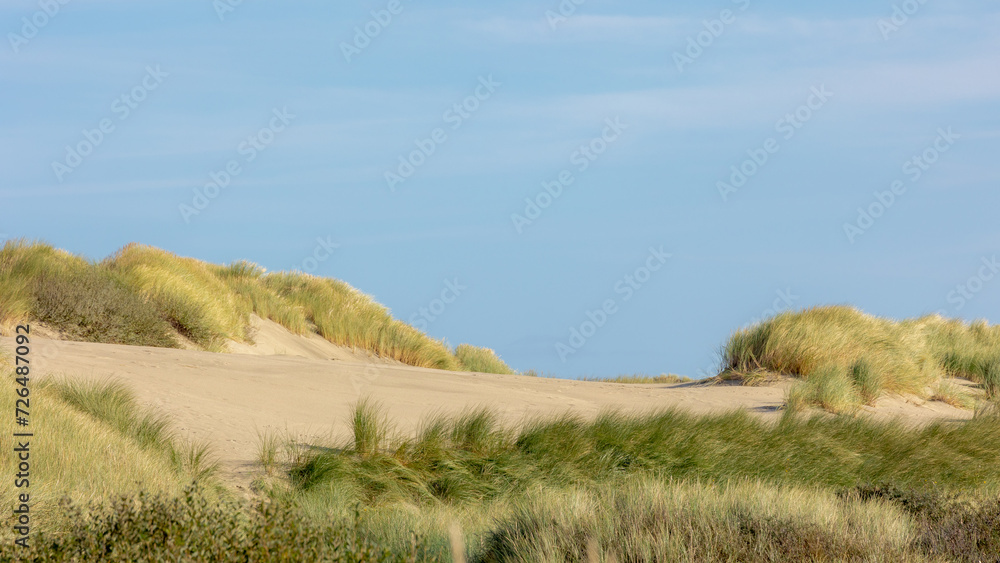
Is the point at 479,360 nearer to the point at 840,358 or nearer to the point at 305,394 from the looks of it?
the point at 840,358

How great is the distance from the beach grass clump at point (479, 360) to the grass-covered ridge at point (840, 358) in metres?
8.79

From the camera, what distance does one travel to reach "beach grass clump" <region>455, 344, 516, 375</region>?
21.7m

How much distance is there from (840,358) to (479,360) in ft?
35.9

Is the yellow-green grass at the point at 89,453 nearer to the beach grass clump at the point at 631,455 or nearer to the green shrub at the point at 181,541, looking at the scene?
the green shrub at the point at 181,541

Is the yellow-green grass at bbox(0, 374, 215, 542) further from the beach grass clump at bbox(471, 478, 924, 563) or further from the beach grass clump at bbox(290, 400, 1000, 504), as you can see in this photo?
the beach grass clump at bbox(471, 478, 924, 563)

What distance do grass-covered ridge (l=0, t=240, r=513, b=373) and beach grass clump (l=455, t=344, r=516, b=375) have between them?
0.47m

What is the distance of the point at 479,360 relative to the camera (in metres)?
22.2

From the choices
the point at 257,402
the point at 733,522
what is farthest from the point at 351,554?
the point at 257,402

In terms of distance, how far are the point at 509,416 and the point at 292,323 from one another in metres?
8.81

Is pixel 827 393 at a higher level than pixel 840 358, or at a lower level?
lower

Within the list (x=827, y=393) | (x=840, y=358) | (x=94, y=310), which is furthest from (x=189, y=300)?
(x=840, y=358)

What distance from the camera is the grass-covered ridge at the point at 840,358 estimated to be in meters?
11.8

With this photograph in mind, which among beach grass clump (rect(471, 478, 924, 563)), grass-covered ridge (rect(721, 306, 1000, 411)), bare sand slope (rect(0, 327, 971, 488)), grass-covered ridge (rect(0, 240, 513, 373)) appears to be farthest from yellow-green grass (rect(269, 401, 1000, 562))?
grass-covered ridge (rect(0, 240, 513, 373))

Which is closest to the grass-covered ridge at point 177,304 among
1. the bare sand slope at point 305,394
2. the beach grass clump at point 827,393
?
the bare sand slope at point 305,394
